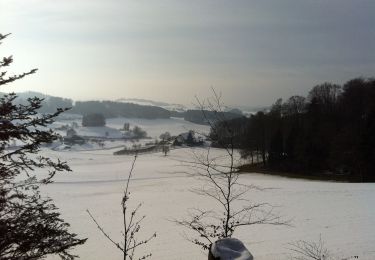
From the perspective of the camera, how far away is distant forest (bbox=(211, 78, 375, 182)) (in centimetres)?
4912

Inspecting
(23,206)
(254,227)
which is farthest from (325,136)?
(23,206)

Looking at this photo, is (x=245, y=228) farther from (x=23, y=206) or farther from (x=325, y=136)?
(x=325, y=136)

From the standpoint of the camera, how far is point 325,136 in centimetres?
5906

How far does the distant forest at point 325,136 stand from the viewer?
1934 inches

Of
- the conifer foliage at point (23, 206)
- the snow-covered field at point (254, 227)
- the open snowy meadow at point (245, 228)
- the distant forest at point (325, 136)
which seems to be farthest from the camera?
the distant forest at point (325, 136)

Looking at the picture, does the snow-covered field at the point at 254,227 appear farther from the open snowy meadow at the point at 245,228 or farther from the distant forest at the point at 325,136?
the distant forest at the point at 325,136

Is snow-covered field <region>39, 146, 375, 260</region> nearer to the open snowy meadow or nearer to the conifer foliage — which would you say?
the open snowy meadow

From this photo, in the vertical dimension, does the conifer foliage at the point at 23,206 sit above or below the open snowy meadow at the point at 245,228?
above

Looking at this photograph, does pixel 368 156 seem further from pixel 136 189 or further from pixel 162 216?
pixel 162 216

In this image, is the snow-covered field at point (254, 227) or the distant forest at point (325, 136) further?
the distant forest at point (325, 136)

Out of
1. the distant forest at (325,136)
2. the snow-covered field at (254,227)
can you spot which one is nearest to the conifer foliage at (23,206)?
the snow-covered field at (254,227)

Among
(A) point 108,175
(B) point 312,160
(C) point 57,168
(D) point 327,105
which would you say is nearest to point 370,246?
(C) point 57,168

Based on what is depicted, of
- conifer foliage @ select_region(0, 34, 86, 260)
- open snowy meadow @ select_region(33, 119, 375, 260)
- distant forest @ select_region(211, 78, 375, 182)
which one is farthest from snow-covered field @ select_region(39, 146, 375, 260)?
distant forest @ select_region(211, 78, 375, 182)

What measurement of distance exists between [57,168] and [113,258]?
524 inches
